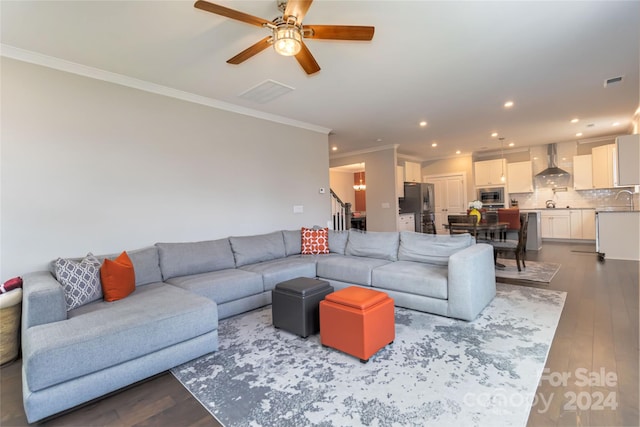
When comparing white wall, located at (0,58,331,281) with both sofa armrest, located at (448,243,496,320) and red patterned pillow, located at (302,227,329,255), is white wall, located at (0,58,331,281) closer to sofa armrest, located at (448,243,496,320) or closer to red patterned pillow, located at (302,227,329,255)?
red patterned pillow, located at (302,227,329,255)

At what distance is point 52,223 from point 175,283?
1.32 meters

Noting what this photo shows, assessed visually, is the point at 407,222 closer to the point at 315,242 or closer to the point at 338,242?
the point at 338,242

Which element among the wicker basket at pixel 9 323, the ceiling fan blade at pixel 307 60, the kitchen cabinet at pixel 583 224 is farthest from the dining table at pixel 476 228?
the wicker basket at pixel 9 323

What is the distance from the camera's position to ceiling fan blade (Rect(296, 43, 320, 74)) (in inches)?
92.8

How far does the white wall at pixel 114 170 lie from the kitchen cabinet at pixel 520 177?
293 inches

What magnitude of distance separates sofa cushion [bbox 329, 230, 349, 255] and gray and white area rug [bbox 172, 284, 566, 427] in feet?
5.64

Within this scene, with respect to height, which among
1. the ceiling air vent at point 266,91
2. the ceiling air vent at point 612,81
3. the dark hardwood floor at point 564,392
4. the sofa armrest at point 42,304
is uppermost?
the ceiling air vent at point 266,91

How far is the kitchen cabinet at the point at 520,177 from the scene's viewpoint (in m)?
8.39

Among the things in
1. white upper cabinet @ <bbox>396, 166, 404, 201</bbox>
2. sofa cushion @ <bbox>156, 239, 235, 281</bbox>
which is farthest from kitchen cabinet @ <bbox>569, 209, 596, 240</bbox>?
sofa cushion @ <bbox>156, 239, 235, 281</bbox>

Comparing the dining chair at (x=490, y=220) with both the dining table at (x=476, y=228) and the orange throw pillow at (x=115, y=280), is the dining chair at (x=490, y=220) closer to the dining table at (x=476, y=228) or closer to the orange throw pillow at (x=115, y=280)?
the dining table at (x=476, y=228)

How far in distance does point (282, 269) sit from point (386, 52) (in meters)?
2.68

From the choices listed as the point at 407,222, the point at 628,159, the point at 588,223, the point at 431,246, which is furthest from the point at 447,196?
the point at 431,246

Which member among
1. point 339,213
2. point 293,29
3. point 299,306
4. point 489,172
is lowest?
point 299,306

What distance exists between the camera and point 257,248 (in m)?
4.07
